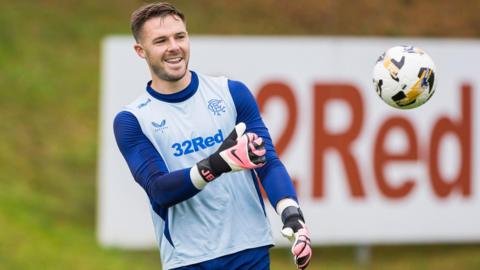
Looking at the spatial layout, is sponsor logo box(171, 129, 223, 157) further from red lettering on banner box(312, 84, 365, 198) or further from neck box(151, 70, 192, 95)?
red lettering on banner box(312, 84, 365, 198)

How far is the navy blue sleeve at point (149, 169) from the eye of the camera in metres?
5.84

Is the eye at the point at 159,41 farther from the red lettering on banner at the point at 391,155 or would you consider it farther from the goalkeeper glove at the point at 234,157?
the red lettering on banner at the point at 391,155

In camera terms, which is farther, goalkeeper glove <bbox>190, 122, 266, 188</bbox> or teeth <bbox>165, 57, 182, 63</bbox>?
teeth <bbox>165, 57, 182, 63</bbox>

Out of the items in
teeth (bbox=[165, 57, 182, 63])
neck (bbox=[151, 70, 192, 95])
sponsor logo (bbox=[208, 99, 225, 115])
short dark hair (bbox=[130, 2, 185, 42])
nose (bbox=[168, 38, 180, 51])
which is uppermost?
short dark hair (bbox=[130, 2, 185, 42])

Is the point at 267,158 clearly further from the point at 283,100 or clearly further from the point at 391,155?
the point at 391,155

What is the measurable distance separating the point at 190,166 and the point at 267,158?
41 centimetres

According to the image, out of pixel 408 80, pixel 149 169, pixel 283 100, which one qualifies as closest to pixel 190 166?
pixel 149 169

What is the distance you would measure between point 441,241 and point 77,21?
7.53 metres

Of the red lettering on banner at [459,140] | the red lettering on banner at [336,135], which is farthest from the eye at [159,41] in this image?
the red lettering on banner at [459,140]

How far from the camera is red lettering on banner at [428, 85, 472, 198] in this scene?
12602 millimetres

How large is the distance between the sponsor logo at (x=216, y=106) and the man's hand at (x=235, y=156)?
1.44 ft

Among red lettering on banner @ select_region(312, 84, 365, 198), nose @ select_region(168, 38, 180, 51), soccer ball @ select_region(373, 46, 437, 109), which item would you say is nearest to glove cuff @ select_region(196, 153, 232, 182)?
nose @ select_region(168, 38, 180, 51)

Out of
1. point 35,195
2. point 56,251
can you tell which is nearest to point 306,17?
point 35,195

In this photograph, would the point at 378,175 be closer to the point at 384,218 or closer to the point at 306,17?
the point at 384,218
